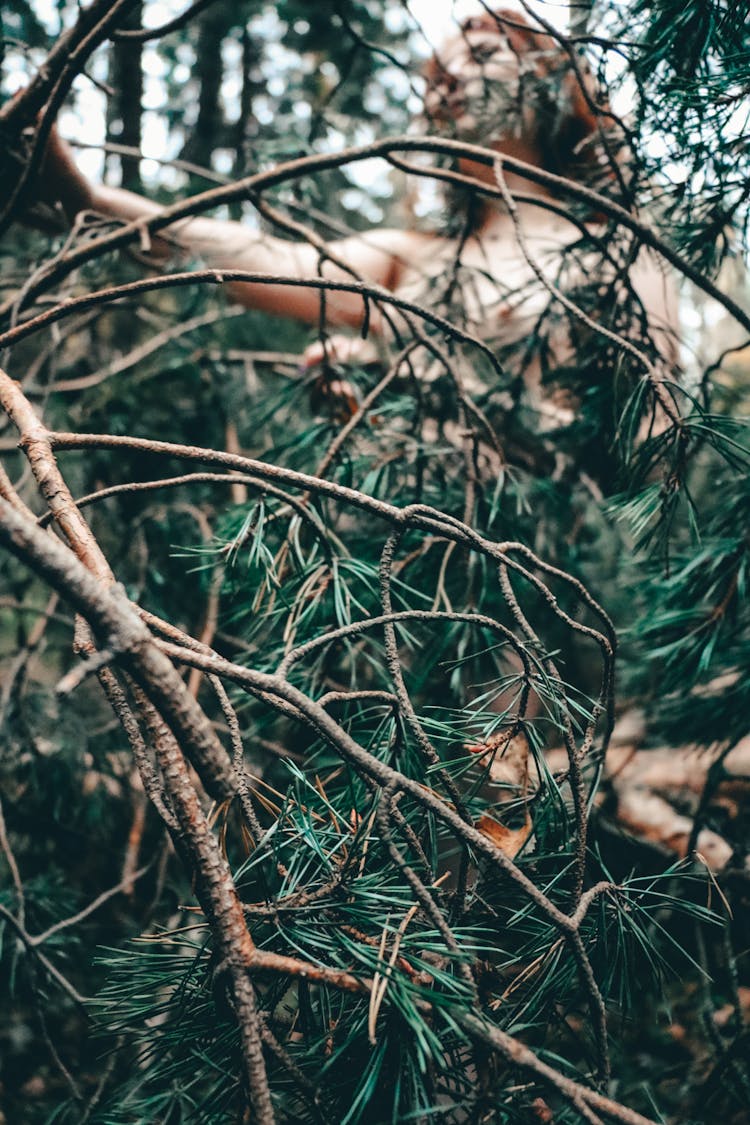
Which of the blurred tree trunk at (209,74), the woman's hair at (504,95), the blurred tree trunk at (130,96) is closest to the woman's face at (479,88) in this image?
the woman's hair at (504,95)

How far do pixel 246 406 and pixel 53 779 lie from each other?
0.94 m

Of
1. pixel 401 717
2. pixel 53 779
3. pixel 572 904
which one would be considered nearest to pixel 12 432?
pixel 53 779

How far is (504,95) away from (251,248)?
0.52 m

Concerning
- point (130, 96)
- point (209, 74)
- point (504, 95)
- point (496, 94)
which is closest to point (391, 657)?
point (504, 95)

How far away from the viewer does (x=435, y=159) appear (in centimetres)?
145

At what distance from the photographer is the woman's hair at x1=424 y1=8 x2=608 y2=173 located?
113cm

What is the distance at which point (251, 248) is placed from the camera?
1.37 m

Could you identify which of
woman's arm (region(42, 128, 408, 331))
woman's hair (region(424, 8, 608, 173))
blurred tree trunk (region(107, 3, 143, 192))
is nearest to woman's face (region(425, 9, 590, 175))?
woman's hair (region(424, 8, 608, 173))

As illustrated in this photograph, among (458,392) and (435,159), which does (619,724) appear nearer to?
(458,392)

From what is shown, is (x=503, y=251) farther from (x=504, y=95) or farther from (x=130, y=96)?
(x=130, y=96)

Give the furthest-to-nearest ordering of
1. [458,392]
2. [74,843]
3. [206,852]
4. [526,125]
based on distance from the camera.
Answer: [74,843] → [526,125] → [458,392] → [206,852]

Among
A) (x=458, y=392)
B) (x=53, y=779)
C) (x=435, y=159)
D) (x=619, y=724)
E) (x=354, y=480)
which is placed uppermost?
(x=435, y=159)

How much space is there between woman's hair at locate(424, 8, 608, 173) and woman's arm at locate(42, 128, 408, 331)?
260 mm

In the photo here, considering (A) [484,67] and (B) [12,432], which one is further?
(B) [12,432]
